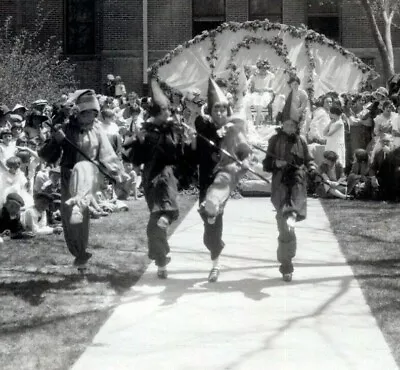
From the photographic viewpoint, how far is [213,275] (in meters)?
8.86

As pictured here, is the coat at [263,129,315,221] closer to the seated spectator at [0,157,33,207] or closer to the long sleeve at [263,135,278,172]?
the long sleeve at [263,135,278,172]

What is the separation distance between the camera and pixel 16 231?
39.4 ft

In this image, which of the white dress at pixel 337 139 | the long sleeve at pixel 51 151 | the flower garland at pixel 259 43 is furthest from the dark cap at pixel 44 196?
the flower garland at pixel 259 43

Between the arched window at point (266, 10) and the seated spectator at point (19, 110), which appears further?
the arched window at point (266, 10)

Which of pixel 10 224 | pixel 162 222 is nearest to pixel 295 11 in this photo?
pixel 10 224

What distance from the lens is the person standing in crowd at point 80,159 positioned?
8602 mm

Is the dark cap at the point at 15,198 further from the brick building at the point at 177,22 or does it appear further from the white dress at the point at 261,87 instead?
the brick building at the point at 177,22

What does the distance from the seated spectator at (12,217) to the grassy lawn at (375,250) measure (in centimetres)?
431

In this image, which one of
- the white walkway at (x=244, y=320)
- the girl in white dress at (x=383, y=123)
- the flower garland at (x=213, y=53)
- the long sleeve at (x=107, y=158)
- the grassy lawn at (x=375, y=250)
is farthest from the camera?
the flower garland at (x=213, y=53)

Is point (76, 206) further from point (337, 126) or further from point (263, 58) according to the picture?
point (263, 58)

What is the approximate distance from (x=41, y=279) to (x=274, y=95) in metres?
10.7

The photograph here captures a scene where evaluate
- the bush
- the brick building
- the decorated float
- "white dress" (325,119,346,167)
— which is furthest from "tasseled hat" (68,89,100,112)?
the brick building

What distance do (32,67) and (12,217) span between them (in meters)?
14.5

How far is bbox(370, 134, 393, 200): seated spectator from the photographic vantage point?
16078 mm
